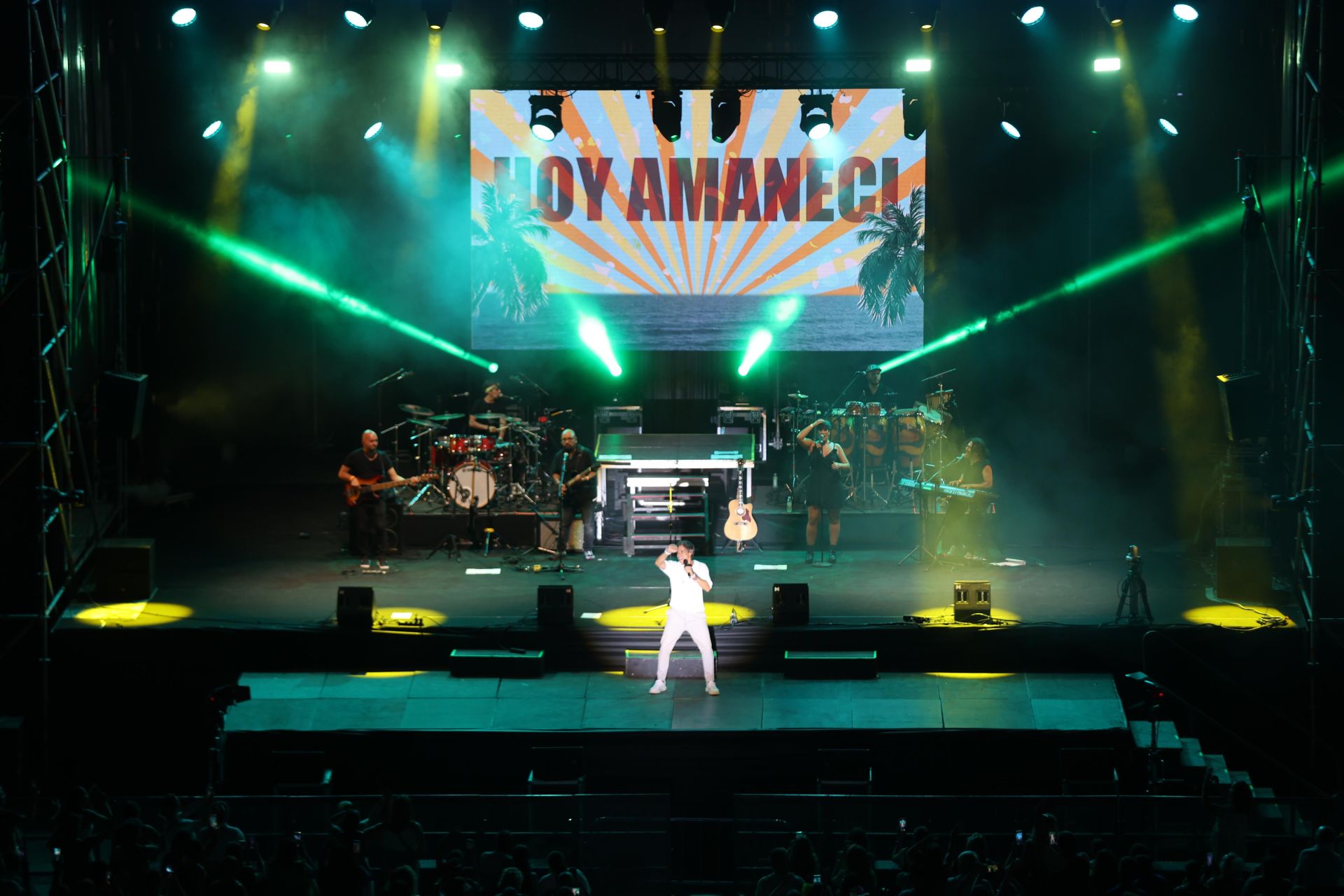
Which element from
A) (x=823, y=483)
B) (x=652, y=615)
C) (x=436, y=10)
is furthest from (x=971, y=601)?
(x=436, y=10)

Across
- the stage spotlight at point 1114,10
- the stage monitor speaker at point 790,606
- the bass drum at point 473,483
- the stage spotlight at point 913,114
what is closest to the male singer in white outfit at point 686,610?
the stage monitor speaker at point 790,606

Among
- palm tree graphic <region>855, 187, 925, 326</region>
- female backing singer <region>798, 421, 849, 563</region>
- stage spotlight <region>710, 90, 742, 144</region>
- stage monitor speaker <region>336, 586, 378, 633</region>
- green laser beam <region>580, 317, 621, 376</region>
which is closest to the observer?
stage monitor speaker <region>336, 586, 378, 633</region>

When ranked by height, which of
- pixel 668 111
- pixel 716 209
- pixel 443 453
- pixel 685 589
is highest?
pixel 668 111

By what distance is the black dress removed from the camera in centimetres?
1558

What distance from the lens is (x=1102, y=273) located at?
784 inches

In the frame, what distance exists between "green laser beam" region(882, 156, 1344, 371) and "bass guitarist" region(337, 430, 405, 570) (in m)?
8.52

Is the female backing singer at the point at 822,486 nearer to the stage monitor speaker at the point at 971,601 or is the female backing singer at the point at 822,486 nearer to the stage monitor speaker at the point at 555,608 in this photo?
the stage monitor speaker at the point at 971,601

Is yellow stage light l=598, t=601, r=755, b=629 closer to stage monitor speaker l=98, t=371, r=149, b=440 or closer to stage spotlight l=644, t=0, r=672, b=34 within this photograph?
stage monitor speaker l=98, t=371, r=149, b=440

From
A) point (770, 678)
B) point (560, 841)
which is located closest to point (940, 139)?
point (770, 678)

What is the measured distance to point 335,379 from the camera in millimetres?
21234

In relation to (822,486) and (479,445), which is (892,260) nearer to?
(822,486)

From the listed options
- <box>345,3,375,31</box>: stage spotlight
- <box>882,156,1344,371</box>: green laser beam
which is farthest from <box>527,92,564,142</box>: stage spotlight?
<box>882,156,1344,371</box>: green laser beam

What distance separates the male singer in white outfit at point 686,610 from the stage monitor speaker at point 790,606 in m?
0.91

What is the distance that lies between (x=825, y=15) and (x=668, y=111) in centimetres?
218
